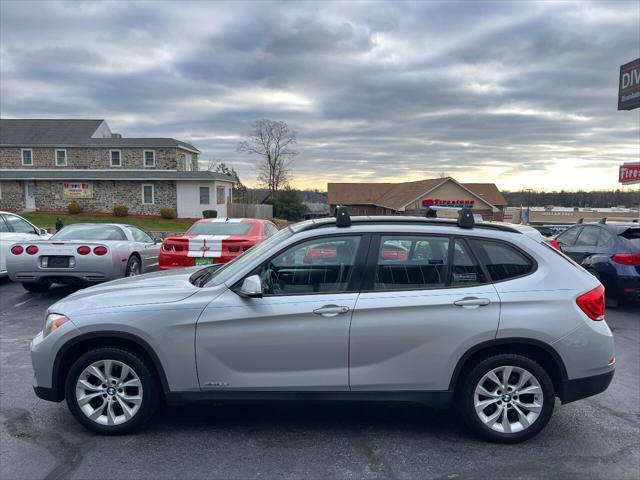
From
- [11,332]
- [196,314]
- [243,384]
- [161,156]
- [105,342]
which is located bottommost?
[11,332]

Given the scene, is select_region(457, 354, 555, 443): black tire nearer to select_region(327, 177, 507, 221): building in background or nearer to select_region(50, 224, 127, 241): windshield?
select_region(50, 224, 127, 241): windshield

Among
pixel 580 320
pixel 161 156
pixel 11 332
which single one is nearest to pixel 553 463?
pixel 580 320

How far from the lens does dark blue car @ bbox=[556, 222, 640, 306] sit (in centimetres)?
855

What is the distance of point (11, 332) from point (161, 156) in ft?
129

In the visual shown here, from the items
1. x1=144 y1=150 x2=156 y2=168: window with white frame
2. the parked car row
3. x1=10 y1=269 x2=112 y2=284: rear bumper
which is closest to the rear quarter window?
the parked car row

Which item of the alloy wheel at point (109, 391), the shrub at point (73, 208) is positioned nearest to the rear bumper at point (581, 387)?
the alloy wheel at point (109, 391)

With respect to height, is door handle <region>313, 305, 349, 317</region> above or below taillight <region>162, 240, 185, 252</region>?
above

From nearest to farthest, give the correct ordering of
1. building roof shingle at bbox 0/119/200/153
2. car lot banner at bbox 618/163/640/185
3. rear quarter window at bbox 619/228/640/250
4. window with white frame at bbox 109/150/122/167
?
rear quarter window at bbox 619/228/640/250 < car lot banner at bbox 618/163/640/185 < building roof shingle at bbox 0/119/200/153 < window with white frame at bbox 109/150/122/167

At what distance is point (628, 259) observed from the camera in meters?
8.57

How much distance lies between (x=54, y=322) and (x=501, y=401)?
3.50 m

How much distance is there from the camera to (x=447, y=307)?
3779 millimetres

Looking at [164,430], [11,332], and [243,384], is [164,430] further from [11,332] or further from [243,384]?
[11,332]

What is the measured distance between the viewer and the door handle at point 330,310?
Answer: 3.74 meters

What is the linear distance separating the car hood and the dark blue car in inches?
298
